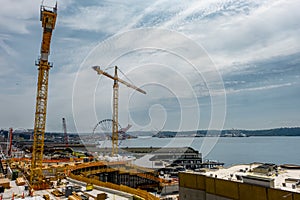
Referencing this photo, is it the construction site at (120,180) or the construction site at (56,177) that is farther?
the construction site at (56,177)

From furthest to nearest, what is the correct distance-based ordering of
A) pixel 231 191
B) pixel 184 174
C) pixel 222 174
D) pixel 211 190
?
pixel 184 174 < pixel 222 174 < pixel 211 190 < pixel 231 191

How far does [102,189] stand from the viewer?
22062mm

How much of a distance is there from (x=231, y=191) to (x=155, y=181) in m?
34.2

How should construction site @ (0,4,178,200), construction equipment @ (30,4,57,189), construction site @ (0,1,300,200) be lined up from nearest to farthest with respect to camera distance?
construction site @ (0,1,300,200)
construction site @ (0,4,178,200)
construction equipment @ (30,4,57,189)

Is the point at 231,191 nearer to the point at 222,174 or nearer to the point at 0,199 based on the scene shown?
the point at 222,174

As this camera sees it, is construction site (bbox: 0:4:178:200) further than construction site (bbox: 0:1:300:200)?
Yes

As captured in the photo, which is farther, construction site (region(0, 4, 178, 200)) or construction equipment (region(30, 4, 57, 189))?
construction equipment (region(30, 4, 57, 189))

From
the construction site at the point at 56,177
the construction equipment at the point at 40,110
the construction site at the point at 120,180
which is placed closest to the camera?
the construction site at the point at 120,180

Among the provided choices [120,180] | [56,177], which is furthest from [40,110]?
[120,180]

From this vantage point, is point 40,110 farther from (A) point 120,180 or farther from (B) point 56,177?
(A) point 120,180

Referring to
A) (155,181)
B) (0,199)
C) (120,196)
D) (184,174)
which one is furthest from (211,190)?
(155,181)

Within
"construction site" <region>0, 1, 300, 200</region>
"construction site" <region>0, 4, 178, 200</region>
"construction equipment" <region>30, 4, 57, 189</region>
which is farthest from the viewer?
"construction equipment" <region>30, 4, 57, 189</region>

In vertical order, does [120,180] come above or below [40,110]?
below

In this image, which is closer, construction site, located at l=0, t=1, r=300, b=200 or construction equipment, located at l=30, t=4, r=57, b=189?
construction site, located at l=0, t=1, r=300, b=200
